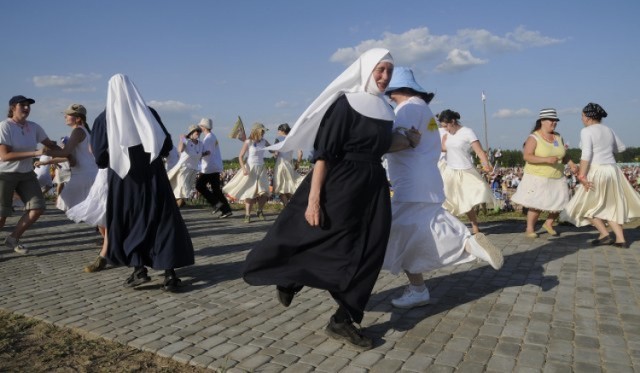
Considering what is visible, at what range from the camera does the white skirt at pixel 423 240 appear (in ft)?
13.7

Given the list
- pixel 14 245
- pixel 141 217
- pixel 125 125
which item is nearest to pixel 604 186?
pixel 141 217

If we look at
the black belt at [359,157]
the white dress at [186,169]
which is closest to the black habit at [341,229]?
the black belt at [359,157]

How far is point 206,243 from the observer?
8.30m

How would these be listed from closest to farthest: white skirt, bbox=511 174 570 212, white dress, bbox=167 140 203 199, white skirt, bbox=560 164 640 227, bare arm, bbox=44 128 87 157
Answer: bare arm, bbox=44 128 87 157, white skirt, bbox=560 164 640 227, white skirt, bbox=511 174 570 212, white dress, bbox=167 140 203 199

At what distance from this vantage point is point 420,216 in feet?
13.9

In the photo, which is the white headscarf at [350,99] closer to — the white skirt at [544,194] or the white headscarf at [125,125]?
the white headscarf at [125,125]

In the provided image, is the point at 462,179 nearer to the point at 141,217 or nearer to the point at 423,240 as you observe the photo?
the point at 423,240

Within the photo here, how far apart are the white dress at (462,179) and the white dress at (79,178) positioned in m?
5.57

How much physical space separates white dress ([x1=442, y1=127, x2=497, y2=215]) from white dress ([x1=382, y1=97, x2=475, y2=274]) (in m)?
3.86

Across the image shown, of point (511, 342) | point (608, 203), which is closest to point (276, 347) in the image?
point (511, 342)

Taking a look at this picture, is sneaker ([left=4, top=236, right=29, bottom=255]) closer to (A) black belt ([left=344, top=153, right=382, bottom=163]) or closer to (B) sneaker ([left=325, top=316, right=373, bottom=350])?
(B) sneaker ([left=325, top=316, right=373, bottom=350])

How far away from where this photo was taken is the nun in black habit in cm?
505

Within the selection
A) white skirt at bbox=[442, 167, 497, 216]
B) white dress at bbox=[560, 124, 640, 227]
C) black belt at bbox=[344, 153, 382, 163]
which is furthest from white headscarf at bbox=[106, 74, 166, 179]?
white dress at bbox=[560, 124, 640, 227]

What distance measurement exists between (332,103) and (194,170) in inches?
411
